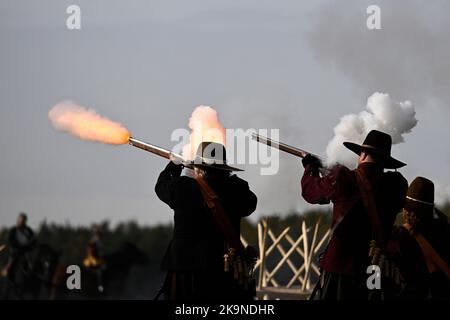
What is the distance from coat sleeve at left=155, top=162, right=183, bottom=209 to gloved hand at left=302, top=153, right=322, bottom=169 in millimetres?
1033

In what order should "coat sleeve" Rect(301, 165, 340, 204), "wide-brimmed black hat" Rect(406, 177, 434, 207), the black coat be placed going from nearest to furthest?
"coat sleeve" Rect(301, 165, 340, 204) → the black coat → "wide-brimmed black hat" Rect(406, 177, 434, 207)

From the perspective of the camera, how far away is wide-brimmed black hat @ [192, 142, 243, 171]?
1024 centimetres

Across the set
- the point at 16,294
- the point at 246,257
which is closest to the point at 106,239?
the point at 16,294

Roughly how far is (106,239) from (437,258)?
9.23 meters

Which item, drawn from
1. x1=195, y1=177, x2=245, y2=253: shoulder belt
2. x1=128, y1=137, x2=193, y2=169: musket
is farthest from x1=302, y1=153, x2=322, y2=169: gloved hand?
x1=128, y1=137, x2=193, y2=169: musket

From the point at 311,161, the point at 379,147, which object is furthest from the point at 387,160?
the point at 311,161

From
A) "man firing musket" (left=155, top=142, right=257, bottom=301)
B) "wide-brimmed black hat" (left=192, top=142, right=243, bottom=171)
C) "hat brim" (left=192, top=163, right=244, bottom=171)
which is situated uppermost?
"wide-brimmed black hat" (left=192, top=142, right=243, bottom=171)

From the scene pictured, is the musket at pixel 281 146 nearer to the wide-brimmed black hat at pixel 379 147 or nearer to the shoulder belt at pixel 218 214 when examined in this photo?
the wide-brimmed black hat at pixel 379 147

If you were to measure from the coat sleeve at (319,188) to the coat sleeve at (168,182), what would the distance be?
1086 mm

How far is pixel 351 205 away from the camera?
9805 mm

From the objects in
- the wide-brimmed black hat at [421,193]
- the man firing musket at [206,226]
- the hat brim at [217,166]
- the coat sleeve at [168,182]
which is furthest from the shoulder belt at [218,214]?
the wide-brimmed black hat at [421,193]

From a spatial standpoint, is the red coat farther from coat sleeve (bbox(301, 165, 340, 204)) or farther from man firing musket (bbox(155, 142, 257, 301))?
man firing musket (bbox(155, 142, 257, 301))

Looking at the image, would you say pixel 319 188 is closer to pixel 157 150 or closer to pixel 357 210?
pixel 357 210

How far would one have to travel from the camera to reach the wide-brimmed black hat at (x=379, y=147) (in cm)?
994
